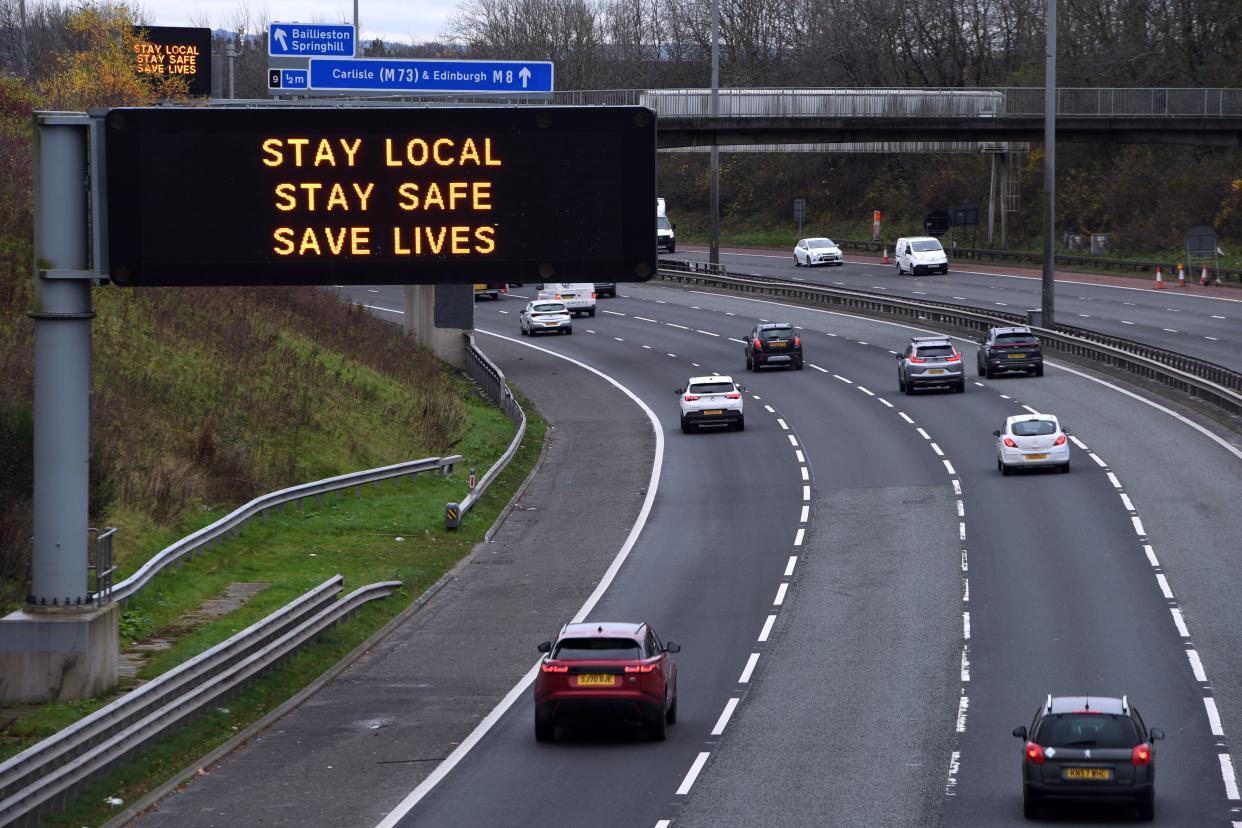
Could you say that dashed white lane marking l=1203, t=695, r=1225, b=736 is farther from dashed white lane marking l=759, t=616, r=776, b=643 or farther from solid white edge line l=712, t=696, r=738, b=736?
dashed white lane marking l=759, t=616, r=776, b=643

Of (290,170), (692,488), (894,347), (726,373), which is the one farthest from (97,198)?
(894,347)

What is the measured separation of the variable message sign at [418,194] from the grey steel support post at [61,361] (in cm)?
176

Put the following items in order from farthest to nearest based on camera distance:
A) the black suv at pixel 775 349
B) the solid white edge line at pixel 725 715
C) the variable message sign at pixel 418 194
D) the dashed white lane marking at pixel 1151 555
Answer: the black suv at pixel 775 349
the dashed white lane marking at pixel 1151 555
the solid white edge line at pixel 725 715
the variable message sign at pixel 418 194

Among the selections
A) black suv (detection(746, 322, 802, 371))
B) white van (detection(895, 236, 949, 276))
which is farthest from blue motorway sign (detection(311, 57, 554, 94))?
white van (detection(895, 236, 949, 276))

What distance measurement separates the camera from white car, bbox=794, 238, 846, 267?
96.1 m

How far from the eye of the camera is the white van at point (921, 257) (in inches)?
3430

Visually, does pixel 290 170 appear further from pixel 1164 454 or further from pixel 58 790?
pixel 1164 454

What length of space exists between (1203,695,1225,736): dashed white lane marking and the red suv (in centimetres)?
697

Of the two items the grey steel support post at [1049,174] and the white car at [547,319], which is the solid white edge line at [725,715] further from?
the white car at [547,319]

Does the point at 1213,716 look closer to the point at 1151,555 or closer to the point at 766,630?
the point at 766,630

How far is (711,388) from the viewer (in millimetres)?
50719

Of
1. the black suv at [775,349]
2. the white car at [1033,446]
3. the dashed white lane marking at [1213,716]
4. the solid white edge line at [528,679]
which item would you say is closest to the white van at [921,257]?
the black suv at [775,349]

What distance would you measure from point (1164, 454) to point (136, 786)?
3031 cm

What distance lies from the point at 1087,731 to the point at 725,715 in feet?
20.9
